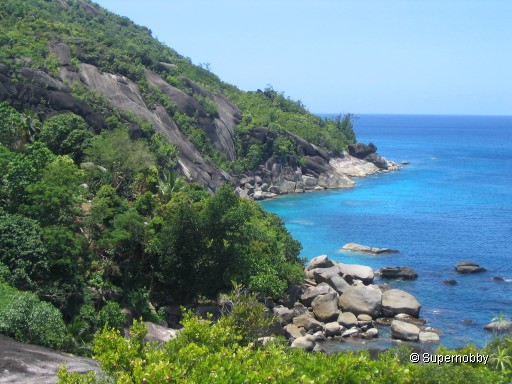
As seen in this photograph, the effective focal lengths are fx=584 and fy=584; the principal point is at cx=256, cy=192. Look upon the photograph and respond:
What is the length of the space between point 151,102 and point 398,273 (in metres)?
35.3

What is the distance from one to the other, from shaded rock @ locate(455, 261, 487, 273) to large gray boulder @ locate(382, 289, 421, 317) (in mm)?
8138

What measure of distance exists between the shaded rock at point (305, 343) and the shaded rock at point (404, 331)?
4.48m

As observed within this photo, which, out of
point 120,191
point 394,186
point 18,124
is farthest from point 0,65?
point 394,186

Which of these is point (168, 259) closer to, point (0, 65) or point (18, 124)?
point (18, 124)

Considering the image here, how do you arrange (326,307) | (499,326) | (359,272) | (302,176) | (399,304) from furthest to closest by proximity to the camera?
(302,176) < (359,272) < (399,304) < (326,307) < (499,326)

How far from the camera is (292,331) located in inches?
1134

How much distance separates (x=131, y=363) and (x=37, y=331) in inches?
287

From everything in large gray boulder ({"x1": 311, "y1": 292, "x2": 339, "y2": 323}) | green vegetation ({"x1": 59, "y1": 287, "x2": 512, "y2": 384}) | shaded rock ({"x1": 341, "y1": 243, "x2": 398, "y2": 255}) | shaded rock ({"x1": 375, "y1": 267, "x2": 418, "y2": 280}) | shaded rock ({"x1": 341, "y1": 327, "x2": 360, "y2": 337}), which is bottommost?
shaded rock ({"x1": 341, "y1": 327, "x2": 360, "y2": 337})

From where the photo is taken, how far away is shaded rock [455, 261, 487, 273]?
3897 cm

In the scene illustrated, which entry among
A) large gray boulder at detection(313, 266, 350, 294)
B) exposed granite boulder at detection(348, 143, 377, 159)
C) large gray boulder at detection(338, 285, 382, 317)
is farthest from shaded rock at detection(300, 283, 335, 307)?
exposed granite boulder at detection(348, 143, 377, 159)

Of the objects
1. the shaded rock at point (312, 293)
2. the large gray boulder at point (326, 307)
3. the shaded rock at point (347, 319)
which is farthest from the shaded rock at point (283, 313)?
the shaded rock at point (347, 319)

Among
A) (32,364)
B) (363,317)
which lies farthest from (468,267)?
(32,364)

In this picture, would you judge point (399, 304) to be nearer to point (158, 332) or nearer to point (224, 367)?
point (158, 332)

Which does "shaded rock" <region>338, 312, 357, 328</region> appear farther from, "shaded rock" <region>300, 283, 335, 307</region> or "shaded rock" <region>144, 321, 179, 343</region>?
"shaded rock" <region>144, 321, 179, 343</region>
